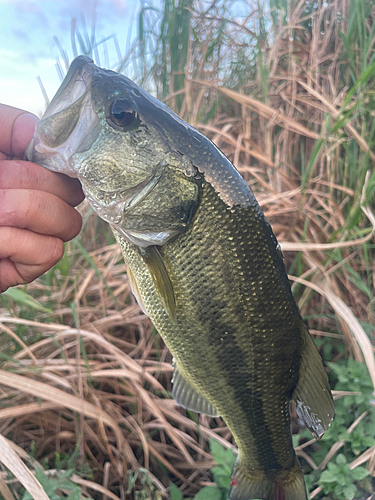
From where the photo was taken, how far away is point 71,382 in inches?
74.0

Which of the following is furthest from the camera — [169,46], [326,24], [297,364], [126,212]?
[169,46]

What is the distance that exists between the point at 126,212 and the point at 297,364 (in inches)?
29.3

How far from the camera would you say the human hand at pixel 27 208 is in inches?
38.9

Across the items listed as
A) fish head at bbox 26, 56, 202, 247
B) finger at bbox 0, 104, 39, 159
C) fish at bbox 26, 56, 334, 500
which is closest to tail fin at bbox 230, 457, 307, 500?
fish at bbox 26, 56, 334, 500

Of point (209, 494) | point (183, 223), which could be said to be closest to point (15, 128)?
point (183, 223)

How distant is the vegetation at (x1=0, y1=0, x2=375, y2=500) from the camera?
1631mm

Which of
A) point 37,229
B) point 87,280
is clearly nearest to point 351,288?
point 87,280

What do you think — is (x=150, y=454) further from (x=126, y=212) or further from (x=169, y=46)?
(x=169, y=46)

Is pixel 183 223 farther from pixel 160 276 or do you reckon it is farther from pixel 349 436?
pixel 349 436

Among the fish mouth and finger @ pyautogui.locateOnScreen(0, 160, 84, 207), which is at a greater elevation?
the fish mouth

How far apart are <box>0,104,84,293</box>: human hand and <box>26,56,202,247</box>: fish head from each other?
0.20 feet

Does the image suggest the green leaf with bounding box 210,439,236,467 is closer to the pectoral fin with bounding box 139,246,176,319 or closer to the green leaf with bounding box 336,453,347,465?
the green leaf with bounding box 336,453,347,465

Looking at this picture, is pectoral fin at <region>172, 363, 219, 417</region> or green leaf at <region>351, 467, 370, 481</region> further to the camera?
green leaf at <region>351, 467, 370, 481</region>

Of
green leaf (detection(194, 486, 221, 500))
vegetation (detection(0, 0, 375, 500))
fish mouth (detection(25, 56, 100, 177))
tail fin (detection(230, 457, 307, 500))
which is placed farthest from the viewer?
vegetation (detection(0, 0, 375, 500))
